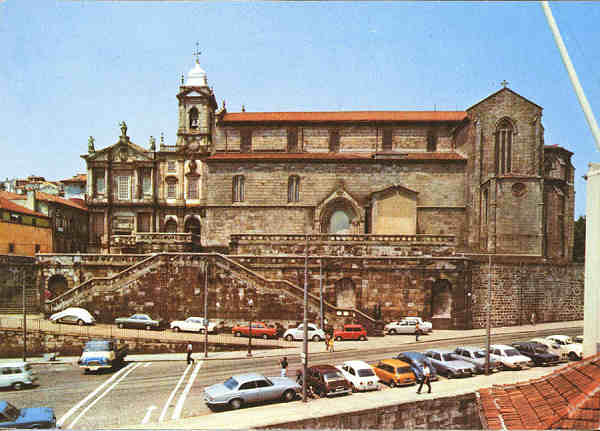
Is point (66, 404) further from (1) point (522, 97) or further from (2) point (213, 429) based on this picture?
(1) point (522, 97)

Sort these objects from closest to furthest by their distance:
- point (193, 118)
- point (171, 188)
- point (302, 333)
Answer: point (302, 333) → point (193, 118) → point (171, 188)

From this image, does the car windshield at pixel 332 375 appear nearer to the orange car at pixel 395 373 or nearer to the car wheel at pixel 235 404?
the orange car at pixel 395 373

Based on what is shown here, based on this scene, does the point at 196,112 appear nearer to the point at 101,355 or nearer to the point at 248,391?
the point at 101,355

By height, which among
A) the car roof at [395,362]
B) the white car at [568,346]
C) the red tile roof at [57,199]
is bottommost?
the car roof at [395,362]

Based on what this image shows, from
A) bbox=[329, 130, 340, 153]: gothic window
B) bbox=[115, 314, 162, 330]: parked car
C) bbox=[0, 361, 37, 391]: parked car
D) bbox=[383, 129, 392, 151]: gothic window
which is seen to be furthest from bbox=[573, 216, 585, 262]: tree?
bbox=[0, 361, 37, 391]: parked car

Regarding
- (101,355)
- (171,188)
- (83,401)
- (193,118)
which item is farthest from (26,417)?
(193,118)

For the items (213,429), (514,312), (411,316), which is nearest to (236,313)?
(213,429)

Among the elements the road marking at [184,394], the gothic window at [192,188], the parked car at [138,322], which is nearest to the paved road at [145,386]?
the road marking at [184,394]
